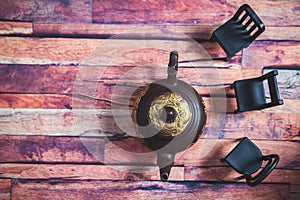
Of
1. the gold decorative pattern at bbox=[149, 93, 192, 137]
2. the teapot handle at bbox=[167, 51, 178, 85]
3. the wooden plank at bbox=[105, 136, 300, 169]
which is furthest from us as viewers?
the wooden plank at bbox=[105, 136, 300, 169]

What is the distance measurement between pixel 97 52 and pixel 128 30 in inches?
7.7

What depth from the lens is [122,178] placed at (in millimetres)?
2033

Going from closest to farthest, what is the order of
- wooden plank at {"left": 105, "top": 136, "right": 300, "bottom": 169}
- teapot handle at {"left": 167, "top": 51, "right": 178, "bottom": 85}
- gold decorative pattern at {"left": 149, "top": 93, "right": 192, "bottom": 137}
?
1. gold decorative pattern at {"left": 149, "top": 93, "right": 192, "bottom": 137}
2. teapot handle at {"left": 167, "top": 51, "right": 178, "bottom": 85}
3. wooden plank at {"left": 105, "top": 136, "right": 300, "bottom": 169}

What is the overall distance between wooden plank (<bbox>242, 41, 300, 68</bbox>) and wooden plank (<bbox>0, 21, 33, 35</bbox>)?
3.70ft

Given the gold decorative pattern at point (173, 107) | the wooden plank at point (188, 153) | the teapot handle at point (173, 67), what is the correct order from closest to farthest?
1. the gold decorative pattern at point (173, 107)
2. the teapot handle at point (173, 67)
3. the wooden plank at point (188, 153)

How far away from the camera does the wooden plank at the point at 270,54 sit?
80.9 inches

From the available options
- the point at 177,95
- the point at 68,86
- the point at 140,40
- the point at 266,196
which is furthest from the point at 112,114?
the point at 266,196

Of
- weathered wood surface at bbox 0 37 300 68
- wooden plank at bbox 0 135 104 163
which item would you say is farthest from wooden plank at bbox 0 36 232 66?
wooden plank at bbox 0 135 104 163

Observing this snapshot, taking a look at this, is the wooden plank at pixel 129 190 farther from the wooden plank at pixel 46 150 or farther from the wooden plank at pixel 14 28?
the wooden plank at pixel 14 28

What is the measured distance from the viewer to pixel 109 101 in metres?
2.03

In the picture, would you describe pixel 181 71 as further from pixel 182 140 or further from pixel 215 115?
pixel 182 140

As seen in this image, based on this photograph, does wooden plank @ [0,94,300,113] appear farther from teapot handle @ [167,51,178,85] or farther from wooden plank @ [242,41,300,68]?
teapot handle @ [167,51,178,85]

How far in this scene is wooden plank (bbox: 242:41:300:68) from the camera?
6.74 feet

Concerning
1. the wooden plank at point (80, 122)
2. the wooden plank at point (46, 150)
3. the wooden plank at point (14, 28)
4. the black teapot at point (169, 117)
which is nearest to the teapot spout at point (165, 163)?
the black teapot at point (169, 117)
